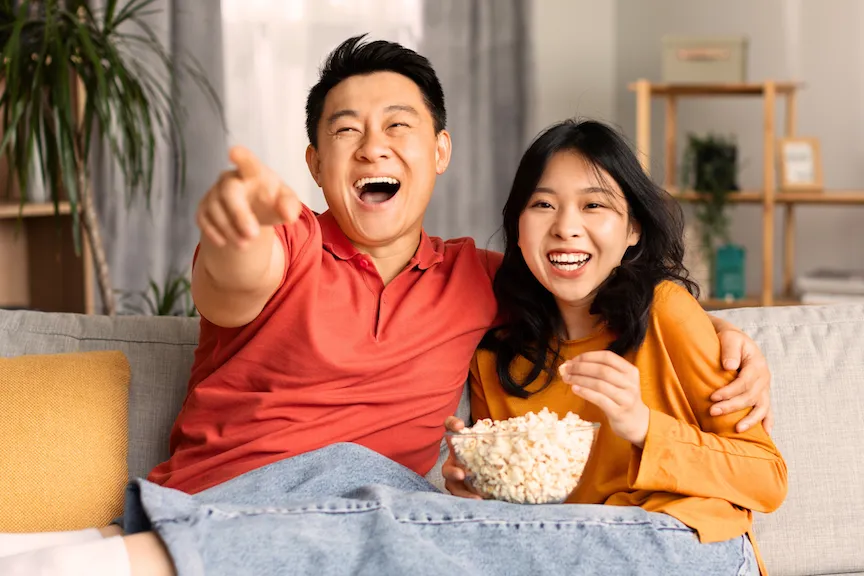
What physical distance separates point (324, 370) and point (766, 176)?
2870 mm

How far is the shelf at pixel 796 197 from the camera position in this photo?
12.3 feet

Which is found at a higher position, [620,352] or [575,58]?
[575,58]

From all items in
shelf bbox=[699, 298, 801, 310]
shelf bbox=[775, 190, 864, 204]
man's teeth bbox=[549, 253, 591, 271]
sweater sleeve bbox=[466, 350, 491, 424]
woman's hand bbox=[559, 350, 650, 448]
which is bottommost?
shelf bbox=[699, 298, 801, 310]

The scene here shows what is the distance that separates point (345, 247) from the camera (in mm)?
1610

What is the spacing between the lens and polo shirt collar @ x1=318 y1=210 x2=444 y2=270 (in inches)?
A: 62.9

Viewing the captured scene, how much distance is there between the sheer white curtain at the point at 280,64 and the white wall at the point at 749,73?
3.19 feet

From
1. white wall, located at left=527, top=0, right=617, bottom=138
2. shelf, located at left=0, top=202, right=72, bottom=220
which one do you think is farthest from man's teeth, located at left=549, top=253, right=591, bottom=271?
white wall, located at left=527, top=0, right=617, bottom=138

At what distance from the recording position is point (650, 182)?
5.34 feet

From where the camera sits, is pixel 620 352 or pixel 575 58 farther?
pixel 575 58

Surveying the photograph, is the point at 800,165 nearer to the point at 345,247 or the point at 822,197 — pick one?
the point at 822,197

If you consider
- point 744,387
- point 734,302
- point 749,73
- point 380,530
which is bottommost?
point 734,302

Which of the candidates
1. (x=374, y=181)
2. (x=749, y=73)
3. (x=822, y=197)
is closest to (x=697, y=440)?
(x=374, y=181)

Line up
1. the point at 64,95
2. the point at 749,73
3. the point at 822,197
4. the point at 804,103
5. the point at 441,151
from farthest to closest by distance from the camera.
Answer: the point at 749,73
the point at 804,103
the point at 822,197
the point at 64,95
the point at 441,151

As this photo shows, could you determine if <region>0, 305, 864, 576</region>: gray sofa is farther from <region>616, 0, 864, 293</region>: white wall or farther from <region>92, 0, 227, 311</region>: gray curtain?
<region>616, 0, 864, 293</region>: white wall
